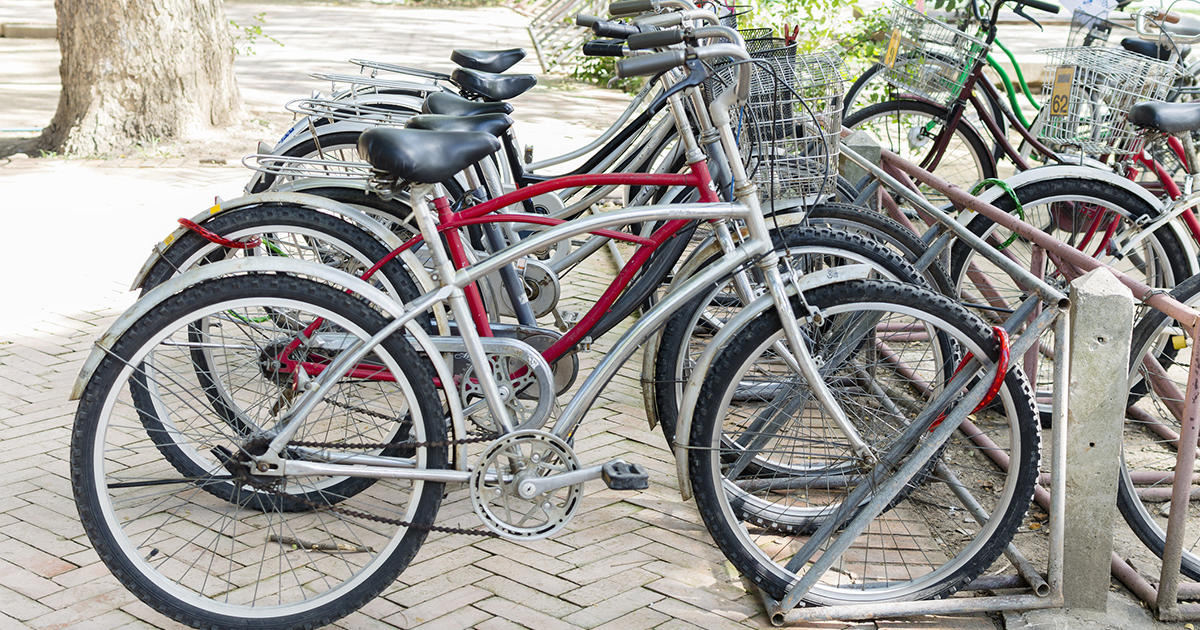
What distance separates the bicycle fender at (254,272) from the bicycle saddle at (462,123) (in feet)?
1.84

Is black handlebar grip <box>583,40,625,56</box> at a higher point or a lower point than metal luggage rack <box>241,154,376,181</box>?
higher

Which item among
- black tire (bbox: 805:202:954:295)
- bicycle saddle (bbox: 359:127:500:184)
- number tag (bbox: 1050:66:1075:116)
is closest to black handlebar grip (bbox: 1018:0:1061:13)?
number tag (bbox: 1050:66:1075:116)

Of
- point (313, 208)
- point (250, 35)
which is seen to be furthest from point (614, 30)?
point (250, 35)

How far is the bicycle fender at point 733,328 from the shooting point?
305 centimetres

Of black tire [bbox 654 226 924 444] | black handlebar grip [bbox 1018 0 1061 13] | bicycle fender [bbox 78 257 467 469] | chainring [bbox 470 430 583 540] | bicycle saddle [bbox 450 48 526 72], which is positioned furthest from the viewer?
black handlebar grip [bbox 1018 0 1061 13]

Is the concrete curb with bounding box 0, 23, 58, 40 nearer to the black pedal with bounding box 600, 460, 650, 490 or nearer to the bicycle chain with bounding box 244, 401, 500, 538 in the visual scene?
the bicycle chain with bounding box 244, 401, 500, 538

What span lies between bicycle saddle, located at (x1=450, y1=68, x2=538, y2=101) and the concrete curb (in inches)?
496

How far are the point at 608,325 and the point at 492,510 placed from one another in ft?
2.24

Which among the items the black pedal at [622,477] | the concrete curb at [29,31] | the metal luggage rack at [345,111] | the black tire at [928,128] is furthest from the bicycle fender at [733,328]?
the concrete curb at [29,31]

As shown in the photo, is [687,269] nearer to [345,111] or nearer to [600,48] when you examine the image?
[600,48]

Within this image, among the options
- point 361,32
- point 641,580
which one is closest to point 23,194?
point 641,580

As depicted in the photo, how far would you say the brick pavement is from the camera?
10.5ft

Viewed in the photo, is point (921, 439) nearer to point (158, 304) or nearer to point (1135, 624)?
point (1135, 624)

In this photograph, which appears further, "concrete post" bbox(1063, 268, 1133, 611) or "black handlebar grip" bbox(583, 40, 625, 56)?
"black handlebar grip" bbox(583, 40, 625, 56)
